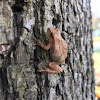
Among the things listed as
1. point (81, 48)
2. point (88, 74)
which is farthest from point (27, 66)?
point (88, 74)

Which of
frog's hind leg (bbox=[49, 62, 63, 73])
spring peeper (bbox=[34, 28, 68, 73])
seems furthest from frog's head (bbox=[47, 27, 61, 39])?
frog's hind leg (bbox=[49, 62, 63, 73])

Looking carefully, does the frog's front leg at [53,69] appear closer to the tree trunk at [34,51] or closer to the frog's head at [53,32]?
the tree trunk at [34,51]

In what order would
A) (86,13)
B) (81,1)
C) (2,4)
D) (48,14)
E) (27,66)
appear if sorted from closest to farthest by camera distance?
(2,4), (27,66), (48,14), (81,1), (86,13)

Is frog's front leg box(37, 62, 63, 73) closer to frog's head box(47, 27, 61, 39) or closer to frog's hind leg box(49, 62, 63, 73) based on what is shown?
frog's hind leg box(49, 62, 63, 73)

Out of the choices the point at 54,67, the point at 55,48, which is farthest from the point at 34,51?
the point at 55,48

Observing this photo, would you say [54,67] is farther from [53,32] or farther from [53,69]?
[53,32]

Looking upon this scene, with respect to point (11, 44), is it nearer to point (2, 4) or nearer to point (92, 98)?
point (2, 4)
